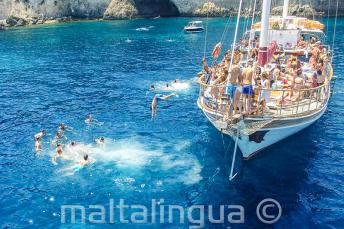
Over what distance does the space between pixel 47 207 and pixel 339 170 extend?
1572 centimetres

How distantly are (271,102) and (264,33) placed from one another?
176 inches

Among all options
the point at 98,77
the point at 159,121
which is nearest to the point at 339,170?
the point at 159,121

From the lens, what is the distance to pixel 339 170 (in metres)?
21.0

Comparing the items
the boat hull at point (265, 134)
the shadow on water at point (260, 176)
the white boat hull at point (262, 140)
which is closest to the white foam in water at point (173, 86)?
the shadow on water at point (260, 176)

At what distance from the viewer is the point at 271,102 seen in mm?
20859

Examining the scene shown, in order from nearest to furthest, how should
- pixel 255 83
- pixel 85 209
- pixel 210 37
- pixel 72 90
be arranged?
pixel 85 209 < pixel 255 83 < pixel 72 90 < pixel 210 37

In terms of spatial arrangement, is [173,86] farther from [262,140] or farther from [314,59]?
[262,140]

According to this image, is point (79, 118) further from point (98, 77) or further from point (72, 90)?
point (98, 77)

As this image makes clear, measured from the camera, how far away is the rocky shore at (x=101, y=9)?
101 metres

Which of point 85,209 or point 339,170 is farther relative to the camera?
point 339,170

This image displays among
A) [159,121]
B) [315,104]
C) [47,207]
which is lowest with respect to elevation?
[47,207]

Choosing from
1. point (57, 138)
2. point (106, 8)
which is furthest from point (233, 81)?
point (106, 8)

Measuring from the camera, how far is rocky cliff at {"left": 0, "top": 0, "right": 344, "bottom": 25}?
101250 millimetres

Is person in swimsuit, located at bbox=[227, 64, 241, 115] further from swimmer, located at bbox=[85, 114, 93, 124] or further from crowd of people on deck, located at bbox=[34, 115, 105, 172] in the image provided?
swimmer, located at bbox=[85, 114, 93, 124]
